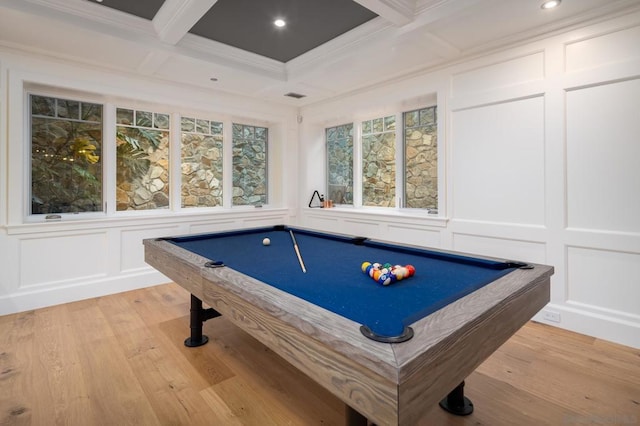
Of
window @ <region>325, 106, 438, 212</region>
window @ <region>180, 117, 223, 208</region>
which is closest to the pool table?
window @ <region>325, 106, 438, 212</region>

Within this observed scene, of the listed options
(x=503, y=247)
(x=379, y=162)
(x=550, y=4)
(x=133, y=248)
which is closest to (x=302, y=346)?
(x=503, y=247)

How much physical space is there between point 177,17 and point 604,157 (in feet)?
11.3

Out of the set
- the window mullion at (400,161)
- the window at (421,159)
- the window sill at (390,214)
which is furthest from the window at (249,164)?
the window at (421,159)

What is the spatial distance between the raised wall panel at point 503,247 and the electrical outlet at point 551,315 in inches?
16.9

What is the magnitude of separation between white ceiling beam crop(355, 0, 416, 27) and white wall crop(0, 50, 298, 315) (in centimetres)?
265

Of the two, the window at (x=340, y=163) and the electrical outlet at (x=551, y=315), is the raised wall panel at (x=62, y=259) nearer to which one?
the window at (x=340, y=163)

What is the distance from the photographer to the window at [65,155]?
336 centimetres

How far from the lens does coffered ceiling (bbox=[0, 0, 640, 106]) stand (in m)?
2.45

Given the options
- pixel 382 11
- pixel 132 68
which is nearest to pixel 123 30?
pixel 132 68

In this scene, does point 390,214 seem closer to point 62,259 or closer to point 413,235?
point 413,235

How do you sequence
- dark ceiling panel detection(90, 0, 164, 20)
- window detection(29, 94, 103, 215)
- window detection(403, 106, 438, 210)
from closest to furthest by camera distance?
dark ceiling panel detection(90, 0, 164, 20) < window detection(29, 94, 103, 215) < window detection(403, 106, 438, 210)

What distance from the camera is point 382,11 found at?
2.46 meters

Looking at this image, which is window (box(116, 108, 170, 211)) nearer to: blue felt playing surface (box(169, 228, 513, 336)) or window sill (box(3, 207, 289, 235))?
window sill (box(3, 207, 289, 235))

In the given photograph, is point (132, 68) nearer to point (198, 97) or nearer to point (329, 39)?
point (198, 97)
